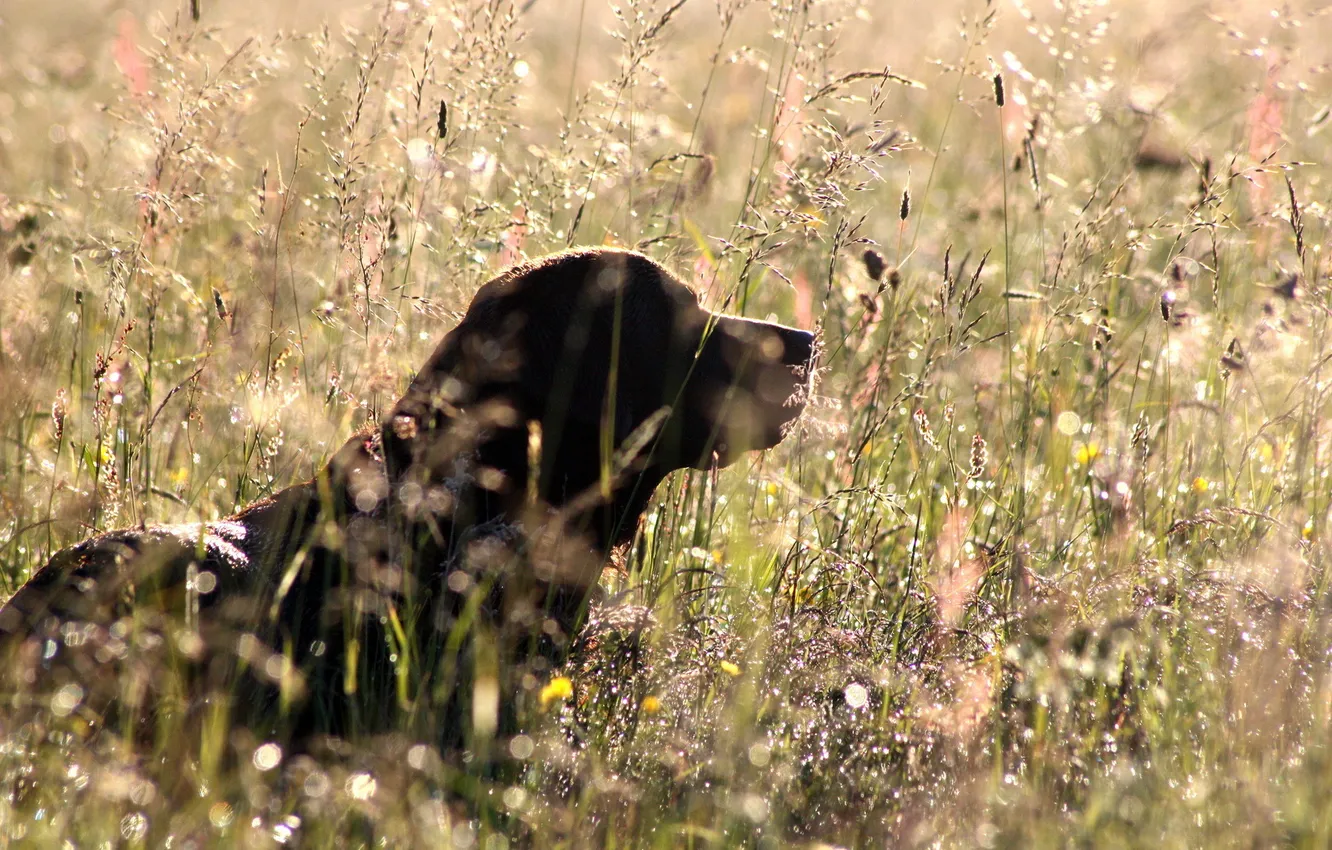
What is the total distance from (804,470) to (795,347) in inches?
26.2

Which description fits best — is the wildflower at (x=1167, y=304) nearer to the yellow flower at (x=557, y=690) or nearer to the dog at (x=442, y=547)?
the dog at (x=442, y=547)

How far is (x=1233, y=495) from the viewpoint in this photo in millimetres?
3338

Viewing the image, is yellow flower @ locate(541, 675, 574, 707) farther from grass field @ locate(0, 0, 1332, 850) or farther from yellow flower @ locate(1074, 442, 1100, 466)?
yellow flower @ locate(1074, 442, 1100, 466)

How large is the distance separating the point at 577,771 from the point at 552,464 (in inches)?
35.9

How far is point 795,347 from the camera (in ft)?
10.3

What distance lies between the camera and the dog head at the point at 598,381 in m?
2.96

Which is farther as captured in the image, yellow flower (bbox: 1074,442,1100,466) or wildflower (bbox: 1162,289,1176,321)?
yellow flower (bbox: 1074,442,1100,466)

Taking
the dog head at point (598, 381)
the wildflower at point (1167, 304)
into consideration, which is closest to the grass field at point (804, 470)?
the wildflower at point (1167, 304)

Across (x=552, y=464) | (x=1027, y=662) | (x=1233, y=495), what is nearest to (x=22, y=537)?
(x=552, y=464)

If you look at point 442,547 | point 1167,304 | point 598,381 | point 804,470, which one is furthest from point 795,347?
point 442,547

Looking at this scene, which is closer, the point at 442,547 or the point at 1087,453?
the point at 442,547

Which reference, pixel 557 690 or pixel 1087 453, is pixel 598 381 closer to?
pixel 557 690

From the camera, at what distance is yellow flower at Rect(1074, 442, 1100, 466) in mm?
Result: 3547

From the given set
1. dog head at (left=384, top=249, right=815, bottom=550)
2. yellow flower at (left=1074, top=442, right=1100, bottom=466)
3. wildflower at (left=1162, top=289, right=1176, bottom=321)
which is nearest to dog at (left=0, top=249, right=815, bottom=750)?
dog head at (left=384, top=249, right=815, bottom=550)
